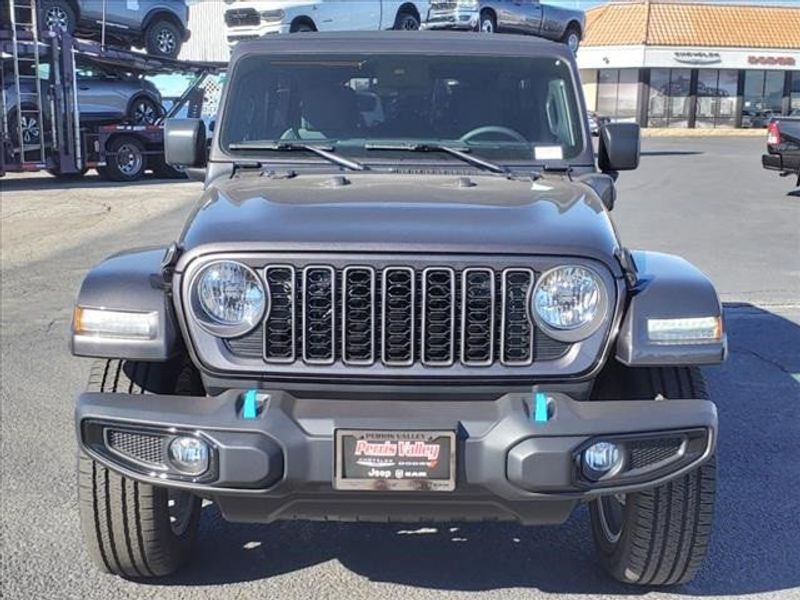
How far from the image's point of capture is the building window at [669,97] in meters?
47.6

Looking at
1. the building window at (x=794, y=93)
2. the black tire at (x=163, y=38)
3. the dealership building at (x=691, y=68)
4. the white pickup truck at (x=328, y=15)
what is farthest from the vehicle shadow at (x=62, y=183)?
the building window at (x=794, y=93)

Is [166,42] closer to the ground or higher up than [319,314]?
higher up

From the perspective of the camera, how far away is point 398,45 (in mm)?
4574

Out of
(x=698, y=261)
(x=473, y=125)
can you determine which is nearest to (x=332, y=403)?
(x=473, y=125)

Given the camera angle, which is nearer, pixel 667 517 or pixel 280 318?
pixel 280 318

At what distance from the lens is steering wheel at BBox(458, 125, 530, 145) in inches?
169

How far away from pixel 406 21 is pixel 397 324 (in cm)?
1208

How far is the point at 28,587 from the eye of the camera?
3.55 m

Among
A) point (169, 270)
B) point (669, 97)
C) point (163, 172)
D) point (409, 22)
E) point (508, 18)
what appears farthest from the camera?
point (669, 97)

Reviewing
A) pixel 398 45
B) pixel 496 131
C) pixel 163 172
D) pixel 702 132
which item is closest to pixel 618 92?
pixel 702 132

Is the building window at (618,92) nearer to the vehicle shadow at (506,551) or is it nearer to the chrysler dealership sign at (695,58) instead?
the chrysler dealership sign at (695,58)

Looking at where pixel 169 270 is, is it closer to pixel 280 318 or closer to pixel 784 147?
pixel 280 318

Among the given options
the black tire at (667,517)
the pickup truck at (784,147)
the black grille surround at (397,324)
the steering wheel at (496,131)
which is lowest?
the pickup truck at (784,147)

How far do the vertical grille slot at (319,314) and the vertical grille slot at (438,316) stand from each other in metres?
0.28
